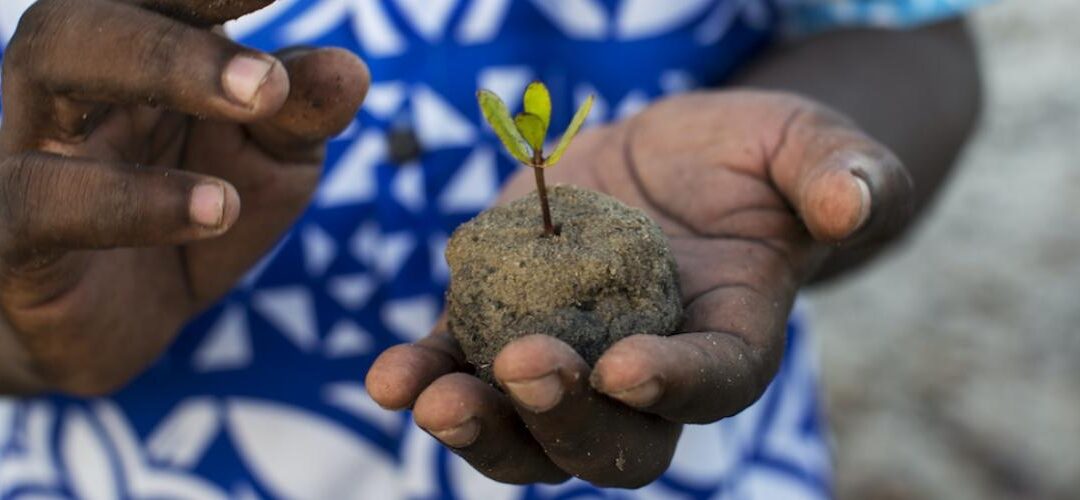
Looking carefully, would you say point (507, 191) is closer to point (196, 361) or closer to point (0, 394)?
point (196, 361)

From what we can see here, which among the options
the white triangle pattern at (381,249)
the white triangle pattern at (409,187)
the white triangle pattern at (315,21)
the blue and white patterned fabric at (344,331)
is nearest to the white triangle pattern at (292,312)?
the blue and white patterned fabric at (344,331)

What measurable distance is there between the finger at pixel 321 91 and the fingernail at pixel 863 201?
0.70 m

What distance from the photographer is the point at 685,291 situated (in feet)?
5.63

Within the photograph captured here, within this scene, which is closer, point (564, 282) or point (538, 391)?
point (538, 391)

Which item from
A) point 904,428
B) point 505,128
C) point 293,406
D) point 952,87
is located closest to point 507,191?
point 505,128

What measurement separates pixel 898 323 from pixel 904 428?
0.57m

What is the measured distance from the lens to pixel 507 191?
1.98 metres

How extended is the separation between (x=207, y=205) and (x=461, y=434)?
17.1 inches

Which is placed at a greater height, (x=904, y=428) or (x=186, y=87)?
(x=186, y=87)

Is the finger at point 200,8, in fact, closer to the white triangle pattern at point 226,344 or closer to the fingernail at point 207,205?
the fingernail at point 207,205

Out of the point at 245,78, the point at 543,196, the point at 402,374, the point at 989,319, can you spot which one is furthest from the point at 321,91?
the point at 989,319

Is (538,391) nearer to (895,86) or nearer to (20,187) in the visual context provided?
(20,187)

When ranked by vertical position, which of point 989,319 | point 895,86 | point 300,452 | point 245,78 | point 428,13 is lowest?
point 989,319

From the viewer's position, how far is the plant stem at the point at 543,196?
1.55m
